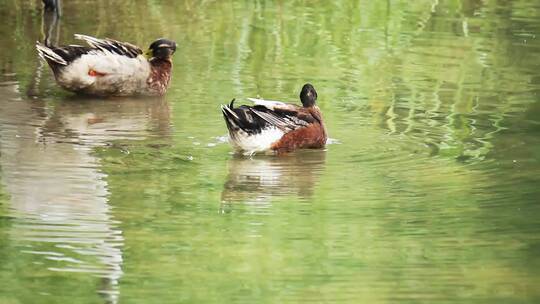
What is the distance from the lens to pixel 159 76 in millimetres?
11992

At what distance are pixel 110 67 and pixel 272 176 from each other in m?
2.95

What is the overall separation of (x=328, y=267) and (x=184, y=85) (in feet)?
17.8

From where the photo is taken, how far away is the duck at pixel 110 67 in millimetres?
11719

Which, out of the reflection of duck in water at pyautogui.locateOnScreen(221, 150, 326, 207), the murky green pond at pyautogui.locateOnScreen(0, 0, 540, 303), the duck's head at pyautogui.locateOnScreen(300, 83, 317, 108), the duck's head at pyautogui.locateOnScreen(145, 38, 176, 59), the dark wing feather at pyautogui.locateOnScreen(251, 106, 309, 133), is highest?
the duck's head at pyautogui.locateOnScreen(145, 38, 176, 59)

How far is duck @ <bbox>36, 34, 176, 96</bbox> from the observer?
38.4ft

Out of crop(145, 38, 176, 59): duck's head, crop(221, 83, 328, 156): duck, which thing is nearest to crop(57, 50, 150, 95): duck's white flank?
crop(145, 38, 176, 59): duck's head

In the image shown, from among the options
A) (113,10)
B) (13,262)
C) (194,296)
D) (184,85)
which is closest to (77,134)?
(184,85)

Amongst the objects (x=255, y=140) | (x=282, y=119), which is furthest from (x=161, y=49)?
(x=255, y=140)

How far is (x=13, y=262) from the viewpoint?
7211 mm

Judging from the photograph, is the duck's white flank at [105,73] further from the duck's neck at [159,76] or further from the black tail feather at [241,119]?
the black tail feather at [241,119]

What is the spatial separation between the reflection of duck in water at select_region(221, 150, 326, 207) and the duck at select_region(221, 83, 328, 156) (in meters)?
0.08

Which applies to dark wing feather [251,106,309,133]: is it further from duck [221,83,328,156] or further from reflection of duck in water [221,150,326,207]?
reflection of duck in water [221,150,326,207]

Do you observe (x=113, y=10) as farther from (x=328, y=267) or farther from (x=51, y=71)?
(x=328, y=267)

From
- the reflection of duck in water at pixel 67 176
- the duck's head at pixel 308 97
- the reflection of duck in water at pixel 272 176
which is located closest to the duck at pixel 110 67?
the reflection of duck in water at pixel 67 176
